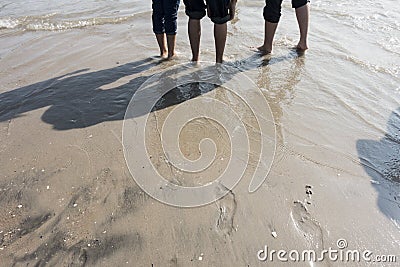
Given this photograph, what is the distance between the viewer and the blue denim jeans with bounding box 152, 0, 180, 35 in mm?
3691

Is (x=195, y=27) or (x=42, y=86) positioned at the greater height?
(x=195, y=27)

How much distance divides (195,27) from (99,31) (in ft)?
5.99

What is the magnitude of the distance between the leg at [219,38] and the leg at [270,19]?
0.65 m

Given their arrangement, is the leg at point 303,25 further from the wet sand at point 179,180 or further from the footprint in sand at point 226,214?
the footprint in sand at point 226,214

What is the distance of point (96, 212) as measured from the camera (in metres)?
1.98

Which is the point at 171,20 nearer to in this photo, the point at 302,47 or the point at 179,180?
the point at 302,47

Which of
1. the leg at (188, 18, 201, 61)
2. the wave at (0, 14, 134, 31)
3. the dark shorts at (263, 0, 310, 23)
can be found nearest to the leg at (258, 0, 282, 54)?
the dark shorts at (263, 0, 310, 23)

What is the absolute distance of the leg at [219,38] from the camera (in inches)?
144

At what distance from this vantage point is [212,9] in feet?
11.6

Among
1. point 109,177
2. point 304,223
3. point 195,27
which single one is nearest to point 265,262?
point 304,223

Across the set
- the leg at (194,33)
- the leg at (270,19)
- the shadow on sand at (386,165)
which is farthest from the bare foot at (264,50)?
the shadow on sand at (386,165)

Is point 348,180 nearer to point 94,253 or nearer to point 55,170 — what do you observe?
point 94,253

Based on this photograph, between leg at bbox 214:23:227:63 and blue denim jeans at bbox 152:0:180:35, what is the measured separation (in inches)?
19.8

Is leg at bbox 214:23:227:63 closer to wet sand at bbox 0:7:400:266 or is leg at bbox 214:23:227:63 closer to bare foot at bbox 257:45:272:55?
wet sand at bbox 0:7:400:266
